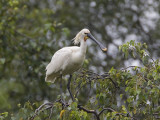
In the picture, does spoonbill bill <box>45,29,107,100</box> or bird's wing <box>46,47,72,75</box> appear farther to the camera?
bird's wing <box>46,47,72,75</box>

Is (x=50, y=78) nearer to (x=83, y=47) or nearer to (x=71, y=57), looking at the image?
(x=71, y=57)

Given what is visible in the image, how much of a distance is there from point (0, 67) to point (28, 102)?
501 cm

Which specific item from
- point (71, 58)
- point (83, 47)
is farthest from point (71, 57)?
point (83, 47)

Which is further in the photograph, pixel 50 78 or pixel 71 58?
pixel 50 78

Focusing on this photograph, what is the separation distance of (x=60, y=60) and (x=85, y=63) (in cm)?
108

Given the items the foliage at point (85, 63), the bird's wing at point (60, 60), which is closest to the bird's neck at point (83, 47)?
the bird's wing at point (60, 60)

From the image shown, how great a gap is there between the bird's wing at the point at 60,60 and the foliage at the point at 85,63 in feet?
1.65

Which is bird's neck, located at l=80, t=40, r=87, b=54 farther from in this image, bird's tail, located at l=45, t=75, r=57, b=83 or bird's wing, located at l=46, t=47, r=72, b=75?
bird's tail, located at l=45, t=75, r=57, b=83

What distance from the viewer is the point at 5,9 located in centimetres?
842

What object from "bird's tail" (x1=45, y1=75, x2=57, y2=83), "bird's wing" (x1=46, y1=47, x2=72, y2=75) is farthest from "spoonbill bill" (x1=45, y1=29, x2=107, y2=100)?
"bird's tail" (x1=45, y1=75, x2=57, y2=83)

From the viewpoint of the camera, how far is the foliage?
14.4 feet

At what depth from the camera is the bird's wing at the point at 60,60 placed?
19.4 feet

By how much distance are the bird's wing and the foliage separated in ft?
1.65

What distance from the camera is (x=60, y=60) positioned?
6.00m
